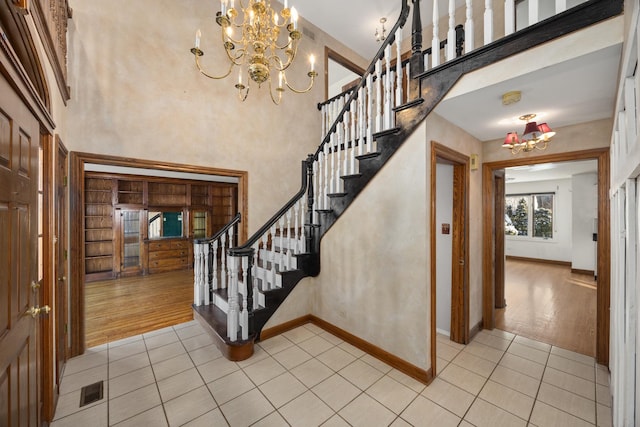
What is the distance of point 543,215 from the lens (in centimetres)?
754

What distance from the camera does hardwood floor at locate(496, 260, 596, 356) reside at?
299cm

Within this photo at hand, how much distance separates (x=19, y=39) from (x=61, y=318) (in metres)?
2.35

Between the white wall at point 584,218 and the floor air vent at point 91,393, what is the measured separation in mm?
9015

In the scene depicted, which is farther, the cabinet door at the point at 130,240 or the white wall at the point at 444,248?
the cabinet door at the point at 130,240

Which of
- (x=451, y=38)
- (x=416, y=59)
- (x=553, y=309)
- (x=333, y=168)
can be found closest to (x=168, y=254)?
(x=333, y=168)

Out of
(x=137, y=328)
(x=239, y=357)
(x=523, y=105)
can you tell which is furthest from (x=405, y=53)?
(x=137, y=328)

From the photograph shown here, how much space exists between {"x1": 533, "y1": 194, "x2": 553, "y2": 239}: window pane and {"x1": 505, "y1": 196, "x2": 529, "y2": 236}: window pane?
202 millimetres

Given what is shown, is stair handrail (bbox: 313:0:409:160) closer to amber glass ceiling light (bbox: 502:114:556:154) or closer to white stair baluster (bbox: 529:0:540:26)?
white stair baluster (bbox: 529:0:540:26)

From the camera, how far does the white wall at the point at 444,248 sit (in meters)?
3.04

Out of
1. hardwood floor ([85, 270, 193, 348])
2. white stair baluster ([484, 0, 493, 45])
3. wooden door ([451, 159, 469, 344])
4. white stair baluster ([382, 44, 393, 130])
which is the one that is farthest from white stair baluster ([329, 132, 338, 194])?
hardwood floor ([85, 270, 193, 348])

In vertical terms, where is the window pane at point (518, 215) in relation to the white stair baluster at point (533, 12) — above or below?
below

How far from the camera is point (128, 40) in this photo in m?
2.84

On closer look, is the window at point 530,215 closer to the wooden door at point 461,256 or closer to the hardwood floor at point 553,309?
the hardwood floor at point 553,309

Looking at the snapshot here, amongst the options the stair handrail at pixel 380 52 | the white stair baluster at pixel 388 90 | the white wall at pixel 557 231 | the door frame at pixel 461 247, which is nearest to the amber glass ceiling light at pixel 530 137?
the door frame at pixel 461 247
